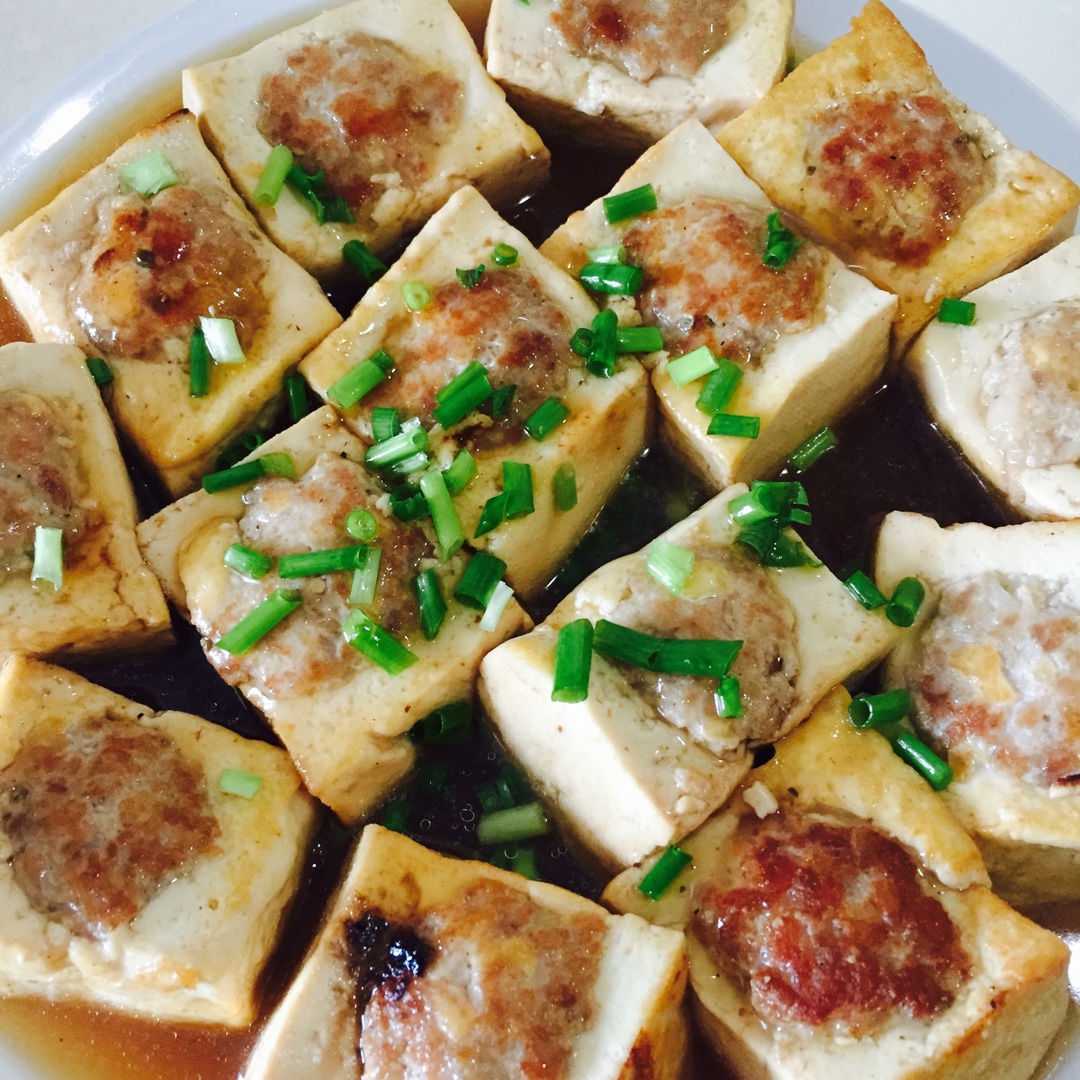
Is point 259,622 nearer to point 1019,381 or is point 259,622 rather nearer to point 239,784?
point 239,784

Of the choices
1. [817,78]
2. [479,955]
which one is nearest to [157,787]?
[479,955]

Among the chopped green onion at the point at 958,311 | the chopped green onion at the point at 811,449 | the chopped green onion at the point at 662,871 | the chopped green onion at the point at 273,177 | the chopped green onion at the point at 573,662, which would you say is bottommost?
the chopped green onion at the point at 662,871

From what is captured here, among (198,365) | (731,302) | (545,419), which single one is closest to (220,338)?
(198,365)

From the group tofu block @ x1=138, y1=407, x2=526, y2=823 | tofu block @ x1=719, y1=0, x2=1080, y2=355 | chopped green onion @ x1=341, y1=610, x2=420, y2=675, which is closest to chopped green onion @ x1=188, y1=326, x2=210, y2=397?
tofu block @ x1=138, y1=407, x2=526, y2=823

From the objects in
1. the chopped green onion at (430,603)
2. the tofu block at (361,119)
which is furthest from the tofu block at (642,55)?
the chopped green onion at (430,603)

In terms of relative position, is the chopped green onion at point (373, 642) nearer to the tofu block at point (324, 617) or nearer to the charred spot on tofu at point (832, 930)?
the tofu block at point (324, 617)
